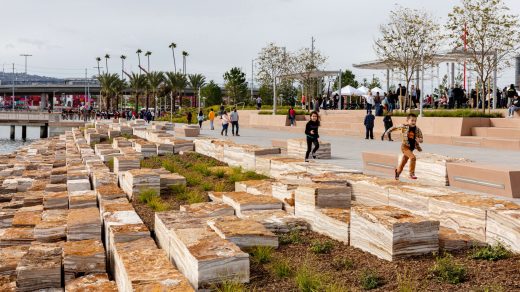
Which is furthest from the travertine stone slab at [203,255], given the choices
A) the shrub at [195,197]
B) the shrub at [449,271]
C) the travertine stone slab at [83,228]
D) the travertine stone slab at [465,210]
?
the shrub at [195,197]

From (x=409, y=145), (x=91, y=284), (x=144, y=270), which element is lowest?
(x=91, y=284)

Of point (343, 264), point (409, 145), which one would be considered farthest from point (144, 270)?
point (409, 145)

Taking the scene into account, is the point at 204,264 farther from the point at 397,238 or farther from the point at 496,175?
the point at 496,175

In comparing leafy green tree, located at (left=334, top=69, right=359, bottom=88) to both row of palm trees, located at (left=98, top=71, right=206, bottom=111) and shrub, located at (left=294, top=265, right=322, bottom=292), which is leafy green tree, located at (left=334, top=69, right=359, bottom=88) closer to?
row of palm trees, located at (left=98, top=71, right=206, bottom=111)

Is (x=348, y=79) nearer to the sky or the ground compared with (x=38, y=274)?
nearer to the sky

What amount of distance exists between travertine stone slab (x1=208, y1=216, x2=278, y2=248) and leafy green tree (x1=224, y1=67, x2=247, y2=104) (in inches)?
2760

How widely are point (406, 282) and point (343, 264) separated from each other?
96 centimetres

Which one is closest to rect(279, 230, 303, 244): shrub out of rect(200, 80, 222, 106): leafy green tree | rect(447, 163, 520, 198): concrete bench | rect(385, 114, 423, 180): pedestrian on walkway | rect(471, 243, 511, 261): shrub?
rect(471, 243, 511, 261): shrub

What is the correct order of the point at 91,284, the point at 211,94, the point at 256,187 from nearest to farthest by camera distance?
the point at 91,284 < the point at 256,187 < the point at 211,94

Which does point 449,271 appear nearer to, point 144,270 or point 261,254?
point 261,254

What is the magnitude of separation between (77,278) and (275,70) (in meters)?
59.1

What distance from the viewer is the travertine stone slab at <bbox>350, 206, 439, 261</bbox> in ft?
19.6

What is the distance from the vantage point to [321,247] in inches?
261

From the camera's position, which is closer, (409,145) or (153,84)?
(409,145)
